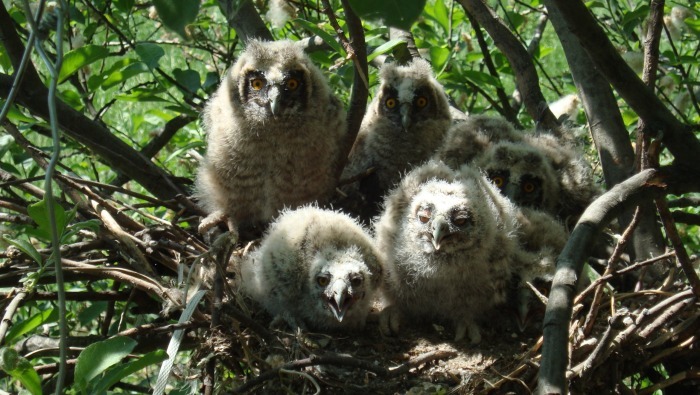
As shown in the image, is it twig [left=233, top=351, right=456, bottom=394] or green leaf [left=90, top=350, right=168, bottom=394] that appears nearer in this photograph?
green leaf [left=90, top=350, right=168, bottom=394]

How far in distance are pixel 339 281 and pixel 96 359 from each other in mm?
1328

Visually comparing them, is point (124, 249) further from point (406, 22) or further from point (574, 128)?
point (574, 128)

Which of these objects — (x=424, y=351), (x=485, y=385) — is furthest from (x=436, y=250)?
(x=485, y=385)

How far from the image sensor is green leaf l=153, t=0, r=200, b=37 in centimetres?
121

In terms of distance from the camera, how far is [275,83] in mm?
3904

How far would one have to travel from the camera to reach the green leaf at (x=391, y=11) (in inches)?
45.3

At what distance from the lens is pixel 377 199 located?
4270 millimetres

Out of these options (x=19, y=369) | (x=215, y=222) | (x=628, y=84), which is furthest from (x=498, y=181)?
(x=19, y=369)

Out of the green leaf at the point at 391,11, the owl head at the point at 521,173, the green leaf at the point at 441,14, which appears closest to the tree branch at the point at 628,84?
the green leaf at the point at 391,11

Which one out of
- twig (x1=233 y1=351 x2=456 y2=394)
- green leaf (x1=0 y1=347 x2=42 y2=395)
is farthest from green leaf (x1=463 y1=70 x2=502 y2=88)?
green leaf (x1=0 y1=347 x2=42 y2=395)

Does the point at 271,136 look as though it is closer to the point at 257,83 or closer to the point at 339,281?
the point at 257,83

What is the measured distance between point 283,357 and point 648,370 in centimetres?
133

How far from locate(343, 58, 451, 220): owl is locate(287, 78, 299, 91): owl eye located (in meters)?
0.64

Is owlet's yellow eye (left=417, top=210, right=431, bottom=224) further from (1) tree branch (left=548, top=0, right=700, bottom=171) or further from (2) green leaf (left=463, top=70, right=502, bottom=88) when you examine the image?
(2) green leaf (left=463, top=70, right=502, bottom=88)
